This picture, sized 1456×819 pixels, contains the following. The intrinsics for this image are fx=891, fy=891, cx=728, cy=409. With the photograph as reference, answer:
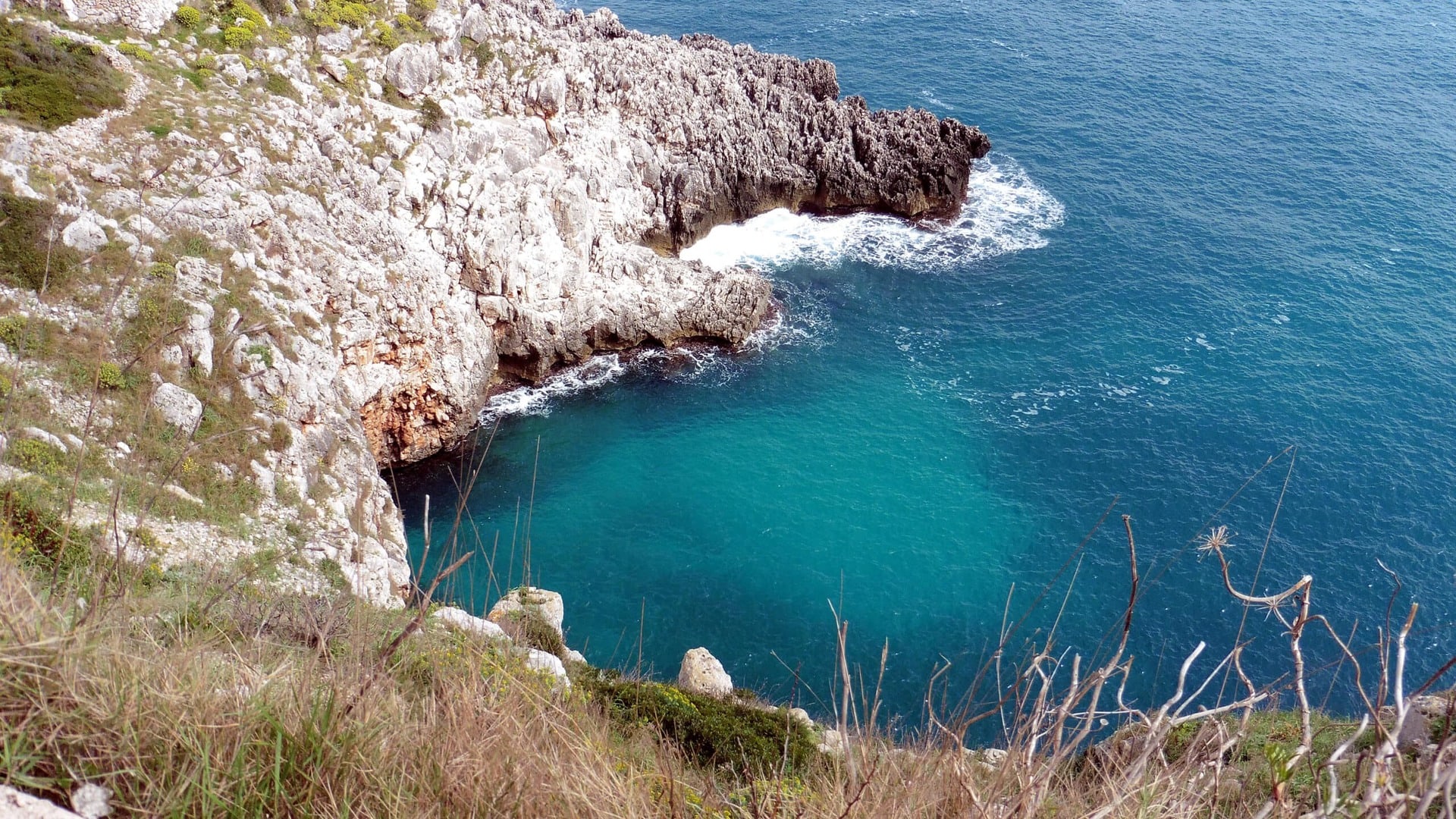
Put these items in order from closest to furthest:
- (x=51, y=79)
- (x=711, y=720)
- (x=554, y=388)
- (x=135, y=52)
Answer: (x=711, y=720), (x=51, y=79), (x=135, y=52), (x=554, y=388)

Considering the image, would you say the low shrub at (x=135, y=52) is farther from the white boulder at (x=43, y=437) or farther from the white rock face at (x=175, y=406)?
the white boulder at (x=43, y=437)

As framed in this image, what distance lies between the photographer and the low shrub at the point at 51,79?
2597 centimetres

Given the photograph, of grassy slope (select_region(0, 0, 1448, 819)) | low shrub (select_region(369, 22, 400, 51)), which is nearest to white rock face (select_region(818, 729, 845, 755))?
grassy slope (select_region(0, 0, 1448, 819))

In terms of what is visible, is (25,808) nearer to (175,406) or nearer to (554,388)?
(175,406)

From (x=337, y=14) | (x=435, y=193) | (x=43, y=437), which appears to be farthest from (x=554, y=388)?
(x=43, y=437)

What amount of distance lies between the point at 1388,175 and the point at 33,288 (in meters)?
67.1

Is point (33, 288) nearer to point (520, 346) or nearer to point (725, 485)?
point (520, 346)

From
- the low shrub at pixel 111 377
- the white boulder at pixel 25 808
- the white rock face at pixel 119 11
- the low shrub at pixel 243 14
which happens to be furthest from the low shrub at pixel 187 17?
the white boulder at pixel 25 808

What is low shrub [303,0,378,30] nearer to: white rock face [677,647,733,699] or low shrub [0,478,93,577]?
low shrub [0,478,93,577]

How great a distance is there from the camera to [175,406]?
21672mm

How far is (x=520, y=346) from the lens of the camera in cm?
3991

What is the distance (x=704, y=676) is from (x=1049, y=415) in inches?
871

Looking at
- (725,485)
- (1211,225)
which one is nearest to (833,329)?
(725,485)

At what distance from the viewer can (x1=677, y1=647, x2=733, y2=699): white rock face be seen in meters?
24.8
